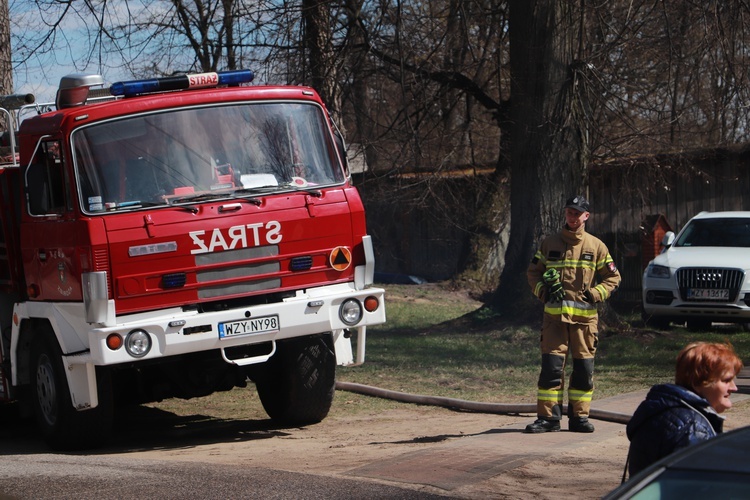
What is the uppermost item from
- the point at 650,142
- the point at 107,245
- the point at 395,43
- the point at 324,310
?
the point at 395,43

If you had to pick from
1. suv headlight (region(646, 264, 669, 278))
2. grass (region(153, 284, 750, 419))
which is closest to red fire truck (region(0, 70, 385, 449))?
grass (region(153, 284, 750, 419))

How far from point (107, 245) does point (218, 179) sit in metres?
1.11

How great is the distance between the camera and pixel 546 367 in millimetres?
8398

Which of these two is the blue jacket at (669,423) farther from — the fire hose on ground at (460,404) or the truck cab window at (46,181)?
the truck cab window at (46,181)

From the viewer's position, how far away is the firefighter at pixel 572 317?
838cm

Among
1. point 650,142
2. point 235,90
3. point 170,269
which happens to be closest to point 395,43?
point 650,142

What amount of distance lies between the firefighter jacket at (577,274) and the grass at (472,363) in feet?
7.14

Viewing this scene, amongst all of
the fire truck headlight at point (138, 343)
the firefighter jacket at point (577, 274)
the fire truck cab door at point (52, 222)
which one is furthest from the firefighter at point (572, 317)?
the fire truck cab door at point (52, 222)

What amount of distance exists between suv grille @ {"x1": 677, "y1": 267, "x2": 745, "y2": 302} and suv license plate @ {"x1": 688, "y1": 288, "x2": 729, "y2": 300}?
15 mm

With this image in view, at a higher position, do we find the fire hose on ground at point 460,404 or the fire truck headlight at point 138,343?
the fire truck headlight at point 138,343

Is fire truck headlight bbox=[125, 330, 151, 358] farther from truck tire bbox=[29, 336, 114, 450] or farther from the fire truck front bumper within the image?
truck tire bbox=[29, 336, 114, 450]

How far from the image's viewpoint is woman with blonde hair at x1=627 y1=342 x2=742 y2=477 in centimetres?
407

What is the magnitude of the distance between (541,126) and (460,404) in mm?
5979

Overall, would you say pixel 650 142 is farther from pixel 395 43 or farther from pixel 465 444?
pixel 465 444
